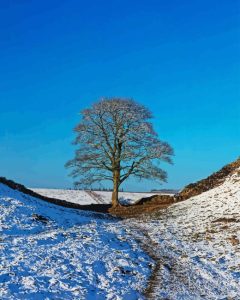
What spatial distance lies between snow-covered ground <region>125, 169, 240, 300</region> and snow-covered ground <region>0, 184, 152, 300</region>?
0.96m

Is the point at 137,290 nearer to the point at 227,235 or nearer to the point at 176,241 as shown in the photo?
the point at 176,241

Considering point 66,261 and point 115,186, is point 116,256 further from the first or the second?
point 115,186

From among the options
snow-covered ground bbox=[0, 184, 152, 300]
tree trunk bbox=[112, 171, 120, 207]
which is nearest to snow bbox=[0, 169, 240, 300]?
snow-covered ground bbox=[0, 184, 152, 300]

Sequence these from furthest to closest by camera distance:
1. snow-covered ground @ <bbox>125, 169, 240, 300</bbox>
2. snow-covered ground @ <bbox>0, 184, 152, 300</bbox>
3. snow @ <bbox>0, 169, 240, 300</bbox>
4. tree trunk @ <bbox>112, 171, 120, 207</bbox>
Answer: tree trunk @ <bbox>112, 171, 120, 207</bbox>, snow-covered ground @ <bbox>125, 169, 240, 300</bbox>, snow @ <bbox>0, 169, 240, 300</bbox>, snow-covered ground @ <bbox>0, 184, 152, 300</bbox>

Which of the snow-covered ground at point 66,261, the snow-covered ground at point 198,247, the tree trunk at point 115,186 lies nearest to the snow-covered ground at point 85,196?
the tree trunk at point 115,186

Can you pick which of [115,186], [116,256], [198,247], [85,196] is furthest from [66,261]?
[85,196]

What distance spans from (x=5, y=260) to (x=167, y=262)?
5.91 meters

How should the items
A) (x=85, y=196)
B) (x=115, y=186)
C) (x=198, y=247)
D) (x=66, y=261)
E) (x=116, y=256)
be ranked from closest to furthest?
(x=66, y=261) < (x=116, y=256) < (x=198, y=247) < (x=115, y=186) < (x=85, y=196)

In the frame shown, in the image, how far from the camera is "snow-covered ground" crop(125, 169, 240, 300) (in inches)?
503

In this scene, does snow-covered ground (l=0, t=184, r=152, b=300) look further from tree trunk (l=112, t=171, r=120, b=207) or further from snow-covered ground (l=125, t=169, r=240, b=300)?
tree trunk (l=112, t=171, r=120, b=207)

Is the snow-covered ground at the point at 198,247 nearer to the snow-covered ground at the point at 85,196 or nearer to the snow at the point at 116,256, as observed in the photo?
the snow at the point at 116,256

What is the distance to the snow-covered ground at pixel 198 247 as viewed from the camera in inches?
503

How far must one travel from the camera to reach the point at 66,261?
46.6 ft

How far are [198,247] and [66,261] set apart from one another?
21.0 ft
